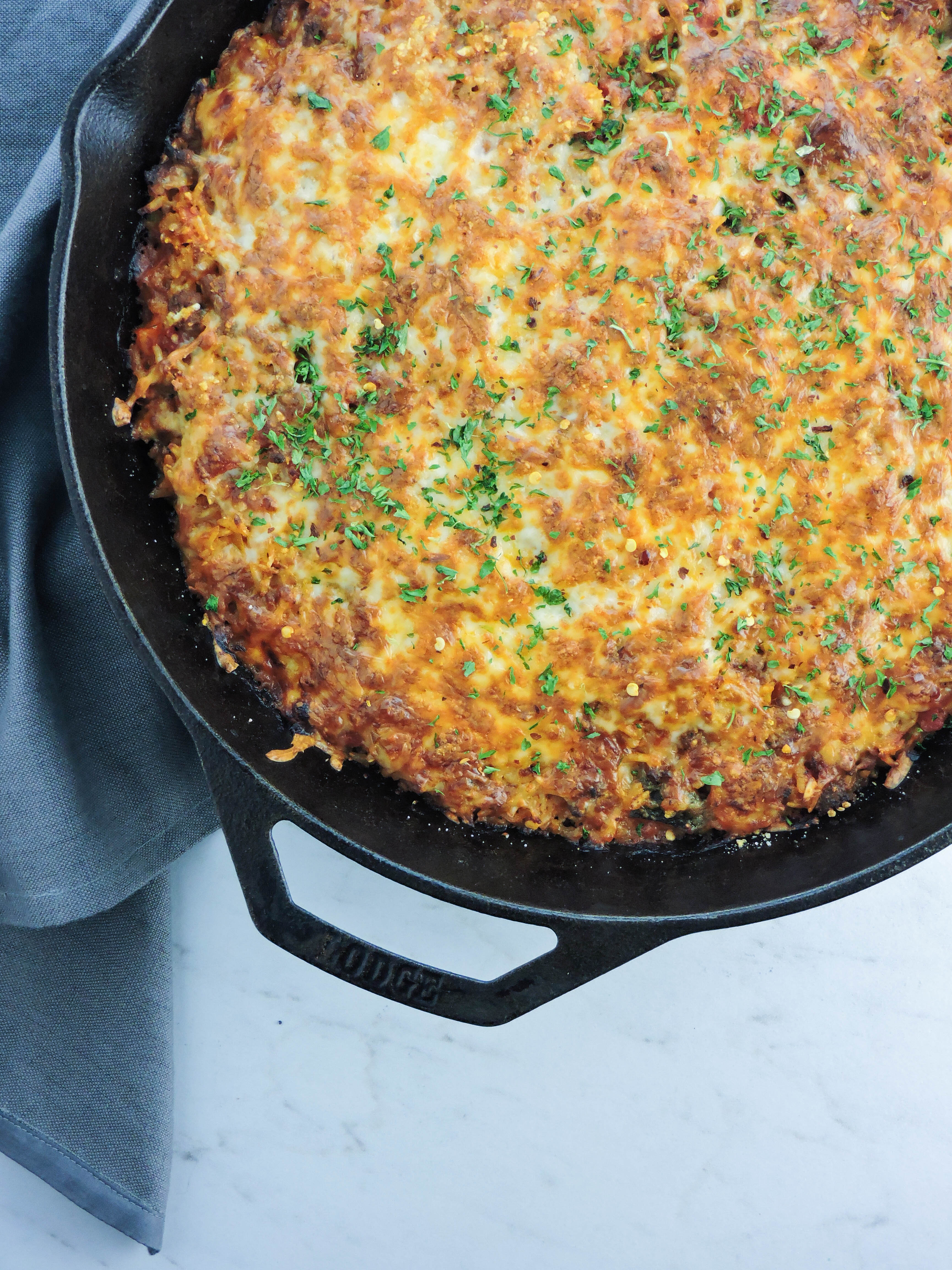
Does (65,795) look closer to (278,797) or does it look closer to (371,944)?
(278,797)

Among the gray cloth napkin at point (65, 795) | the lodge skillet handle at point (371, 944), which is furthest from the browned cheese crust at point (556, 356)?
the gray cloth napkin at point (65, 795)

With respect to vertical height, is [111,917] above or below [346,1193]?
above

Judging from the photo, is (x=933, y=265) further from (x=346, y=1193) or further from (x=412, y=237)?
(x=346, y=1193)

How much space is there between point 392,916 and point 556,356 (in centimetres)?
192

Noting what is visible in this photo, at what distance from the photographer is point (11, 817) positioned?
286cm

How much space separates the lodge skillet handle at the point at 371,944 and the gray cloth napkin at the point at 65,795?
1.63ft

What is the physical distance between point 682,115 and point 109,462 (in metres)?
1.62

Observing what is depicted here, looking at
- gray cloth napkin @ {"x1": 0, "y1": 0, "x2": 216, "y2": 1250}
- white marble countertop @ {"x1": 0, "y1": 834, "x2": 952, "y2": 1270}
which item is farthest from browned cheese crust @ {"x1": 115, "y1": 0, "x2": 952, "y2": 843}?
white marble countertop @ {"x1": 0, "y1": 834, "x2": 952, "y2": 1270}

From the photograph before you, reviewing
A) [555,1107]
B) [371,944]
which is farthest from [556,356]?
[555,1107]

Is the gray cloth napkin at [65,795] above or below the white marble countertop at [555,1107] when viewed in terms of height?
above

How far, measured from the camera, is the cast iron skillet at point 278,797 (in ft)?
7.57

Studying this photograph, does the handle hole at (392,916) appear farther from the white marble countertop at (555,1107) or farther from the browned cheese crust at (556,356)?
the browned cheese crust at (556,356)

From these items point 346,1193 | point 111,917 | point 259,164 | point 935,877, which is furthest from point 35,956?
point 935,877

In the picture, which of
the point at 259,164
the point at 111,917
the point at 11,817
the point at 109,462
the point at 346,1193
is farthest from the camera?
the point at 346,1193
